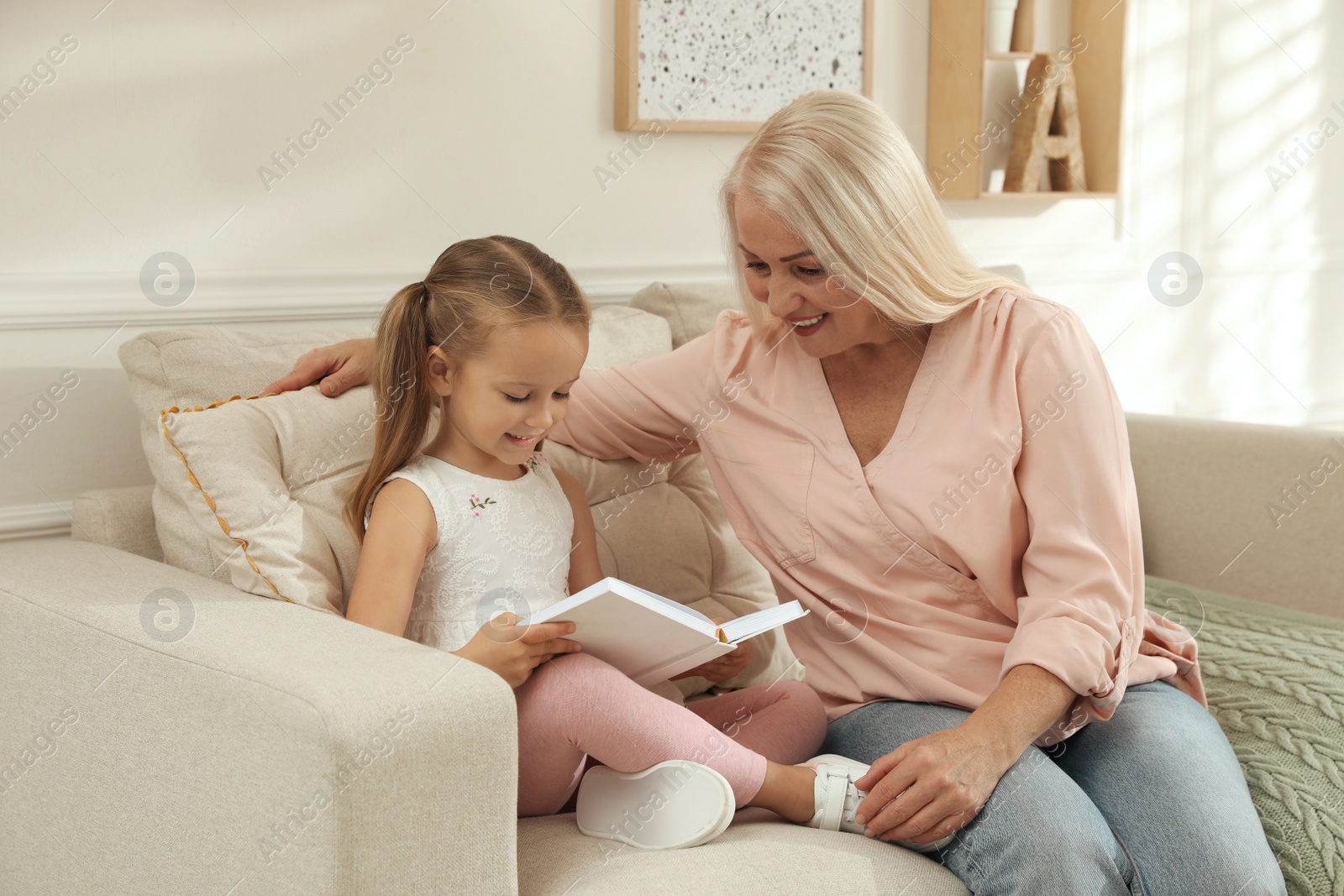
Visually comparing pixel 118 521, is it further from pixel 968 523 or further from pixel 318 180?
pixel 968 523

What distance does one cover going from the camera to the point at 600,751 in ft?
3.91

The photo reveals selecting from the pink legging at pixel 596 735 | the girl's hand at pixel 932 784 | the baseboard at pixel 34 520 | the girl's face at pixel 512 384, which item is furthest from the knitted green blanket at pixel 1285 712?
the baseboard at pixel 34 520

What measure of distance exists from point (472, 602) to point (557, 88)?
106 centimetres

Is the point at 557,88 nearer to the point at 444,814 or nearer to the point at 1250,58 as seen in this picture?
the point at 444,814

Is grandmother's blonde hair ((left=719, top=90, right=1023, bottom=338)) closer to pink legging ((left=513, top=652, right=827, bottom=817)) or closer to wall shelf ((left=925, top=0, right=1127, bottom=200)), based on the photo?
pink legging ((left=513, top=652, right=827, bottom=817))

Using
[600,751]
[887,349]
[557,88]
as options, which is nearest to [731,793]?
[600,751]

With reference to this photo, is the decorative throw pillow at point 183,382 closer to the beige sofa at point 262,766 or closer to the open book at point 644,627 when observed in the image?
the beige sofa at point 262,766

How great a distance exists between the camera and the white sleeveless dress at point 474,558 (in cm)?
137

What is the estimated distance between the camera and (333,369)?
1.51m

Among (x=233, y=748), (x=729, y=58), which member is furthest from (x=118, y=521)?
(x=729, y=58)

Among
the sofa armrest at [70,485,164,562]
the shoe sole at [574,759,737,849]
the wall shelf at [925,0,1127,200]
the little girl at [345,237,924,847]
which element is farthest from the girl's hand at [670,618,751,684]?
the wall shelf at [925,0,1127,200]

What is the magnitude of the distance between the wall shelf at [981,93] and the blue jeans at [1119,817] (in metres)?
1.51

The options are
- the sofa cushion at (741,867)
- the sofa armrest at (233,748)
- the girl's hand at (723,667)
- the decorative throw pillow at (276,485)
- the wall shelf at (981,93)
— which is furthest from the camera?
the wall shelf at (981,93)

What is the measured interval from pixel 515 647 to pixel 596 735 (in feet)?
0.41
